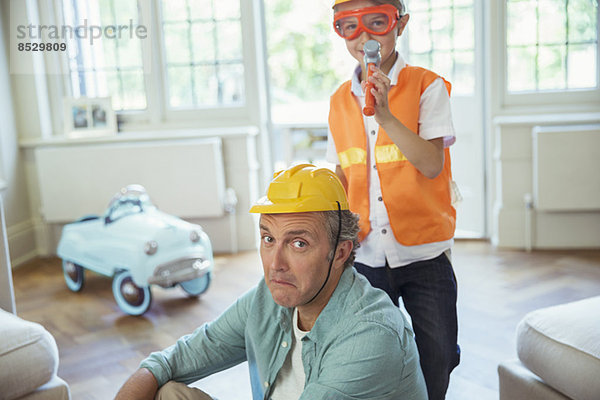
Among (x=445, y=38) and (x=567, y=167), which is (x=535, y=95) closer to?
(x=567, y=167)

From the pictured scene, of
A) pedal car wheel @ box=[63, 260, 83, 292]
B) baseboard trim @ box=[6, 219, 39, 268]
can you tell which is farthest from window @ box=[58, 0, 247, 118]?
pedal car wheel @ box=[63, 260, 83, 292]

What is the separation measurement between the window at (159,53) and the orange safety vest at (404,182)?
3129 millimetres

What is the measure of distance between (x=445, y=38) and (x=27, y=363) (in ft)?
11.6

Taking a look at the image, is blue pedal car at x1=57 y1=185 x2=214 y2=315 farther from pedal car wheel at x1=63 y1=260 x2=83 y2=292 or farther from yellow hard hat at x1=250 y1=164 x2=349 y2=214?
yellow hard hat at x1=250 y1=164 x2=349 y2=214

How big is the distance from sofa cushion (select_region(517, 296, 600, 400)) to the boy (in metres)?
0.28

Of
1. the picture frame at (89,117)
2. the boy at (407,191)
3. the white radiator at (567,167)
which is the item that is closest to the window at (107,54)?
the picture frame at (89,117)

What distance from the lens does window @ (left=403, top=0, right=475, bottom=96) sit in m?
4.50

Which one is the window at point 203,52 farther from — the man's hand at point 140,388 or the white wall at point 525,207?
the man's hand at point 140,388

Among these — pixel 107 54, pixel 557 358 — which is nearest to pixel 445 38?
pixel 107 54

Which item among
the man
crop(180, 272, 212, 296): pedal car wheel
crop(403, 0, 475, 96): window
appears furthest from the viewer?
crop(403, 0, 475, 96): window

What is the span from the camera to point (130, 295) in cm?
354

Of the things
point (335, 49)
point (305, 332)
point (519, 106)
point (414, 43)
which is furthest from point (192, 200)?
point (335, 49)

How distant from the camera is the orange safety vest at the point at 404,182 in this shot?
1733 millimetres

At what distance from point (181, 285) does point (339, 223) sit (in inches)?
94.7
